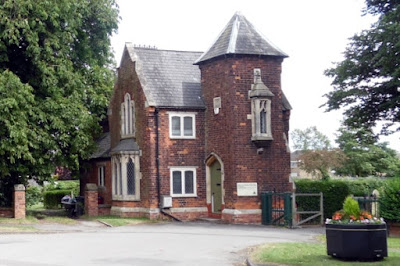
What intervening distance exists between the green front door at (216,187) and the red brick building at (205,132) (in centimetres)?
5

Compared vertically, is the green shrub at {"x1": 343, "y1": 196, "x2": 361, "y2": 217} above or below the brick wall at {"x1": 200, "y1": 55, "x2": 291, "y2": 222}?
below

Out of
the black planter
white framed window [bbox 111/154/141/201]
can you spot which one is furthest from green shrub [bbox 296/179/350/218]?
the black planter

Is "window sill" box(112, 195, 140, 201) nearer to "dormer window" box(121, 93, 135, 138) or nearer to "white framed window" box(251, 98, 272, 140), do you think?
"dormer window" box(121, 93, 135, 138)

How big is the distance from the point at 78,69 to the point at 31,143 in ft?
26.6

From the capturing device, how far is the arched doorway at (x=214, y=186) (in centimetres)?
3097

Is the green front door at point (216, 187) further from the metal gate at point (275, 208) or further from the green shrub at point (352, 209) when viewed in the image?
Answer: the green shrub at point (352, 209)

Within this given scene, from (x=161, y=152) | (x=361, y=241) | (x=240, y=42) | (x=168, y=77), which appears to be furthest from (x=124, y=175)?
(x=361, y=241)

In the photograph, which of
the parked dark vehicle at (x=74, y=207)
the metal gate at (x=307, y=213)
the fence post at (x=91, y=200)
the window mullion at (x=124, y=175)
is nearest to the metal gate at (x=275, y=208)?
the metal gate at (x=307, y=213)

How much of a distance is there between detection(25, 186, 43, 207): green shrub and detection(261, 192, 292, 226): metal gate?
975 inches

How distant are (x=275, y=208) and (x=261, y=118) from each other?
164 inches

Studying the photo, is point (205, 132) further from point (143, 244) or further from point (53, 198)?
point (53, 198)

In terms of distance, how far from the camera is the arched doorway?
30969 millimetres

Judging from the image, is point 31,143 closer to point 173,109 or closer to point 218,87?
point 173,109

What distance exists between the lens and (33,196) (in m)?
50.5
